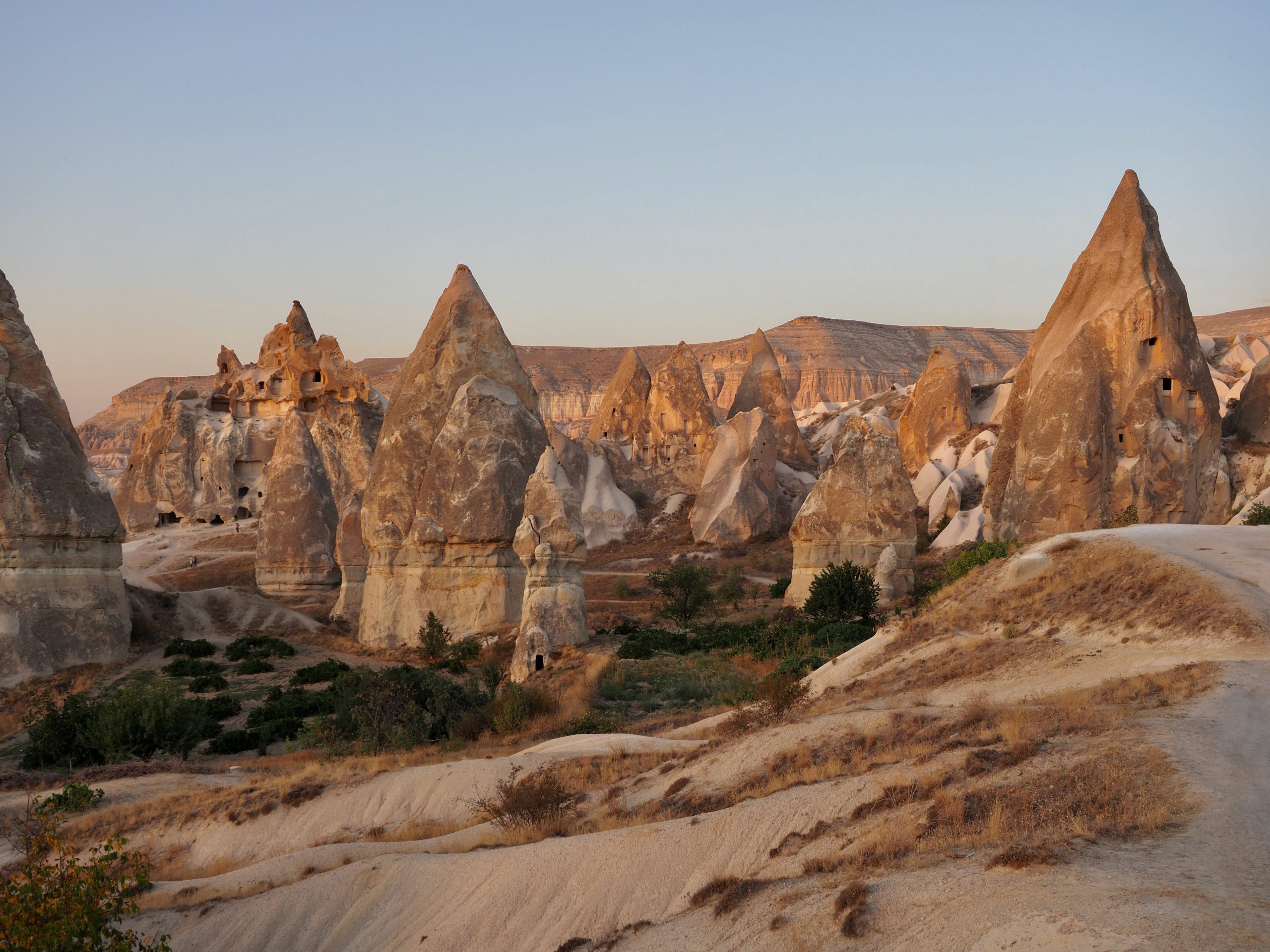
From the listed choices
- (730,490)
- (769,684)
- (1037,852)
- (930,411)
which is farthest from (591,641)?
(930,411)

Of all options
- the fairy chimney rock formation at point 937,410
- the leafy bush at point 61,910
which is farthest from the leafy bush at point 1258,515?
the fairy chimney rock formation at point 937,410

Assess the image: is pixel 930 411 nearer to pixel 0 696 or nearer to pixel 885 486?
pixel 885 486

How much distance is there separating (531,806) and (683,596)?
16.7 m

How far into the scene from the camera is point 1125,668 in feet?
29.8

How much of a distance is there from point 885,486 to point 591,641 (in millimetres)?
8114

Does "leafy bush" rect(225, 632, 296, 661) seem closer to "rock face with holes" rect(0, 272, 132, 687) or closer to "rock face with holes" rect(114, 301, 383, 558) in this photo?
"rock face with holes" rect(0, 272, 132, 687)

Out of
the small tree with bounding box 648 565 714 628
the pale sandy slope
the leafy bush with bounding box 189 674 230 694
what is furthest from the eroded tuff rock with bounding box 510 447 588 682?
the pale sandy slope

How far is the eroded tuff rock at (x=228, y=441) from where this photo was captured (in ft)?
169

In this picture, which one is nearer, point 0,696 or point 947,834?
point 947,834

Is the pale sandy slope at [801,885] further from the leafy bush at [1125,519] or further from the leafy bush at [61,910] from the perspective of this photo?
the leafy bush at [1125,519]

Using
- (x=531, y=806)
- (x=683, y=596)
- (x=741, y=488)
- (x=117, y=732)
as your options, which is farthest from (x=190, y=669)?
(x=741, y=488)

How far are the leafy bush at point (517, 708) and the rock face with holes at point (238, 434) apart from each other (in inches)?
1429

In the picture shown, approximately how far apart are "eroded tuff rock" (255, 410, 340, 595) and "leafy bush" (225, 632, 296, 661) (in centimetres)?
687

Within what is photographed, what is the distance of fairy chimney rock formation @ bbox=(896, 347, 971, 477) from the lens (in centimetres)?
4450
